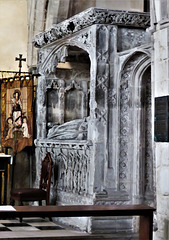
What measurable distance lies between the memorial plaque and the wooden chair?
291cm

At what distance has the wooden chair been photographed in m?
8.80

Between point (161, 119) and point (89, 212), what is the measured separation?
131 cm

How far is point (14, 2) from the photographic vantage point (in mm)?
11203

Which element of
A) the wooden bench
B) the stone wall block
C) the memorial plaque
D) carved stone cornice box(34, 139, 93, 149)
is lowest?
the wooden bench

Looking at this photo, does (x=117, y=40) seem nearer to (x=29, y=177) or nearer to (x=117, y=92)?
(x=117, y=92)

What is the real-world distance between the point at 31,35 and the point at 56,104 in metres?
1.62

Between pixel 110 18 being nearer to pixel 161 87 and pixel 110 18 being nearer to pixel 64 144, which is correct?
pixel 64 144

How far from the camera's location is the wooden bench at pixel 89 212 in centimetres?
579

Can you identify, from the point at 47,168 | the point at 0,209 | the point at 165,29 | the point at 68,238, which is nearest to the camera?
the point at 0,209

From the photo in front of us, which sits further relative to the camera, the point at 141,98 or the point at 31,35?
the point at 31,35

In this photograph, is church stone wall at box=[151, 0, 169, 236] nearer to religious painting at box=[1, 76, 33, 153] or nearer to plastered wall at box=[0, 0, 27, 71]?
religious painting at box=[1, 76, 33, 153]

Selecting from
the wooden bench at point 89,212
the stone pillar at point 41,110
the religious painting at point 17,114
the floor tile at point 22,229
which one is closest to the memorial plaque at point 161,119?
the wooden bench at point 89,212

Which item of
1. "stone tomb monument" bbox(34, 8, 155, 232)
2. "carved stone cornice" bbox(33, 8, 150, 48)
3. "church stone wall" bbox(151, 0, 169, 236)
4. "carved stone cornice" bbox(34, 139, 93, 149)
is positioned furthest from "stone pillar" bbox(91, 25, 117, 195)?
"church stone wall" bbox(151, 0, 169, 236)

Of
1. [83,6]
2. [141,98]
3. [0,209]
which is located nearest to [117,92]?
[141,98]
